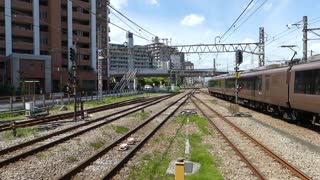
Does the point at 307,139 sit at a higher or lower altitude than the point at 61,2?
lower

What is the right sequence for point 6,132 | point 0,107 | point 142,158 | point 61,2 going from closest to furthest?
point 142,158 < point 6,132 < point 0,107 < point 61,2

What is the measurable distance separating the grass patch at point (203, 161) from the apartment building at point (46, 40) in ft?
183

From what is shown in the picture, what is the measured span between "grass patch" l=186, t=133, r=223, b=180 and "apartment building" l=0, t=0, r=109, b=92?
55852 millimetres

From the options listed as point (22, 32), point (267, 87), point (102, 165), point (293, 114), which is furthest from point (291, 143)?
point (22, 32)

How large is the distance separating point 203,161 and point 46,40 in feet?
249

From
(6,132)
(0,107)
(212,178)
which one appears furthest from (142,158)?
(0,107)

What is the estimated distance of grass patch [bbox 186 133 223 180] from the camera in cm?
970

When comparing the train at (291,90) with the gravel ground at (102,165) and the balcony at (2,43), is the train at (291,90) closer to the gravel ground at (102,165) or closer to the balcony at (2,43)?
the gravel ground at (102,165)

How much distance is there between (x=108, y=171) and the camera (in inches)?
401

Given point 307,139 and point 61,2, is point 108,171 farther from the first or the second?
point 61,2

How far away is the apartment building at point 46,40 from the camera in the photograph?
72938 millimetres

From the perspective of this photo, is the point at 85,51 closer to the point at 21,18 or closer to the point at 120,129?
the point at 21,18

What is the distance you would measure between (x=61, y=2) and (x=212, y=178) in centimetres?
8196

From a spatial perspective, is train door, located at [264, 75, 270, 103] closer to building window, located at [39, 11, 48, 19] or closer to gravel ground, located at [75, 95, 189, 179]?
gravel ground, located at [75, 95, 189, 179]
